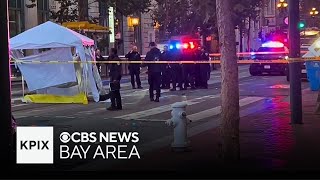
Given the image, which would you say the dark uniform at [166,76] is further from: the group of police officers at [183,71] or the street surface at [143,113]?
the street surface at [143,113]

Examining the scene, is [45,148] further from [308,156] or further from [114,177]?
[308,156]

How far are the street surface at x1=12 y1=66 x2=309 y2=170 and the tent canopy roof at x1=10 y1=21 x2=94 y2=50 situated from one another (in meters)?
1.93

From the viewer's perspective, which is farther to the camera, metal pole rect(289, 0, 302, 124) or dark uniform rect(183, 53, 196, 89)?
dark uniform rect(183, 53, 196, 89)

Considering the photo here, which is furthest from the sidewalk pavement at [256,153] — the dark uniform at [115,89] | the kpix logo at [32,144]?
the dark uniform at [115,89]

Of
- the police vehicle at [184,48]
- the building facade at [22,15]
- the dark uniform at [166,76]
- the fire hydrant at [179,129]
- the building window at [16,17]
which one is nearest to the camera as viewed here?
the fire hydrant at [179,129]

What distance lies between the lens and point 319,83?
67.6 ft

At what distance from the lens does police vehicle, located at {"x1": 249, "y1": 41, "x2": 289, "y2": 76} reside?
101 feet

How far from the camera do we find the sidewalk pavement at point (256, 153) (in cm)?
761

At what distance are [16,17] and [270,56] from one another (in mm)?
15370

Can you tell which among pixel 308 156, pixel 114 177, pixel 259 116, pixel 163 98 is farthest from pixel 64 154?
pixel 163 98

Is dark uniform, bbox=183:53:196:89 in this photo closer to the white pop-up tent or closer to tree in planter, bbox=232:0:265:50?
tree in planter, bbox=232:0:265:50

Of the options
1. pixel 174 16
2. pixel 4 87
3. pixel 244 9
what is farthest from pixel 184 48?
pixel 174 16

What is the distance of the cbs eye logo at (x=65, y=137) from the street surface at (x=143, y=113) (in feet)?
0.52

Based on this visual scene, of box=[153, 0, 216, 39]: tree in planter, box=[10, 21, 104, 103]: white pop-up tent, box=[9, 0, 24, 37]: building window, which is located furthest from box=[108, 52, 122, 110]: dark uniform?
box=[153, 0, 216, 39]: tree in planter
